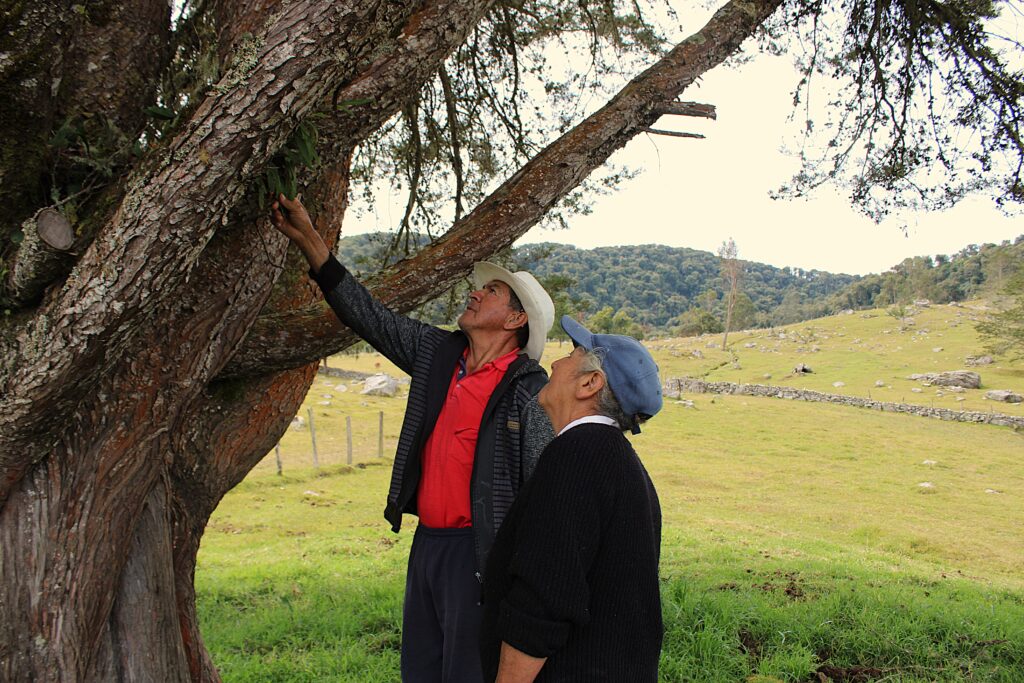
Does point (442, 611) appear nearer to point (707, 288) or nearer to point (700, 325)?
point (700, 325)

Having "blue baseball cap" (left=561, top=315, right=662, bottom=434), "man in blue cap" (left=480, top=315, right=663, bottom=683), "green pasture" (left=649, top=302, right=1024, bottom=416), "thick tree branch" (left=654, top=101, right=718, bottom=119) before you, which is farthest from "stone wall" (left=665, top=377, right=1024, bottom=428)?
"man in blue cap" (left=480, top=315, right=663, bottom=683)

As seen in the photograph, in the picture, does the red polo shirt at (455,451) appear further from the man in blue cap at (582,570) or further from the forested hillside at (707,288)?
the forested hillside at (707,288)

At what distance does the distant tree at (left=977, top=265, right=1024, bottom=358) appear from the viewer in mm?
40719

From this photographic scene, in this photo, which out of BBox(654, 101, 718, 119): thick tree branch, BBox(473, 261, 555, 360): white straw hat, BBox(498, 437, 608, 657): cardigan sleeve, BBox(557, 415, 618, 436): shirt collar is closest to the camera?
BBox(498, 437, 608, 657): cardigan sleeve

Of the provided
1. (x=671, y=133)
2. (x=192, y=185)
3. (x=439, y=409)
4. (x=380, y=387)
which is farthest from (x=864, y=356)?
(x=192, y=185)

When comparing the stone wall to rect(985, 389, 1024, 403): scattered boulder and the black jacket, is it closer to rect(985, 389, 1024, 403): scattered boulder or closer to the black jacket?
rect(985, 389, 1024, 403): scattered boulder

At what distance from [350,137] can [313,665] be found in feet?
11.2

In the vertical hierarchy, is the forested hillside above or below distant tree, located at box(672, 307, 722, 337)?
above

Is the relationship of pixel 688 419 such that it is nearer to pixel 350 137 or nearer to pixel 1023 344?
pixel 1023 344

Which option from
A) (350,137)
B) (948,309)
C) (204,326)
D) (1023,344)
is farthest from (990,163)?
(948,309)

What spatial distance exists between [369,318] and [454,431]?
58cm

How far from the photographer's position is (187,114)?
2152 millimetres

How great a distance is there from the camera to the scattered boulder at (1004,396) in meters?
36.5

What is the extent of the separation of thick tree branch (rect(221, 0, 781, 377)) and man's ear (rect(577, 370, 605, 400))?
1508 millimetres
